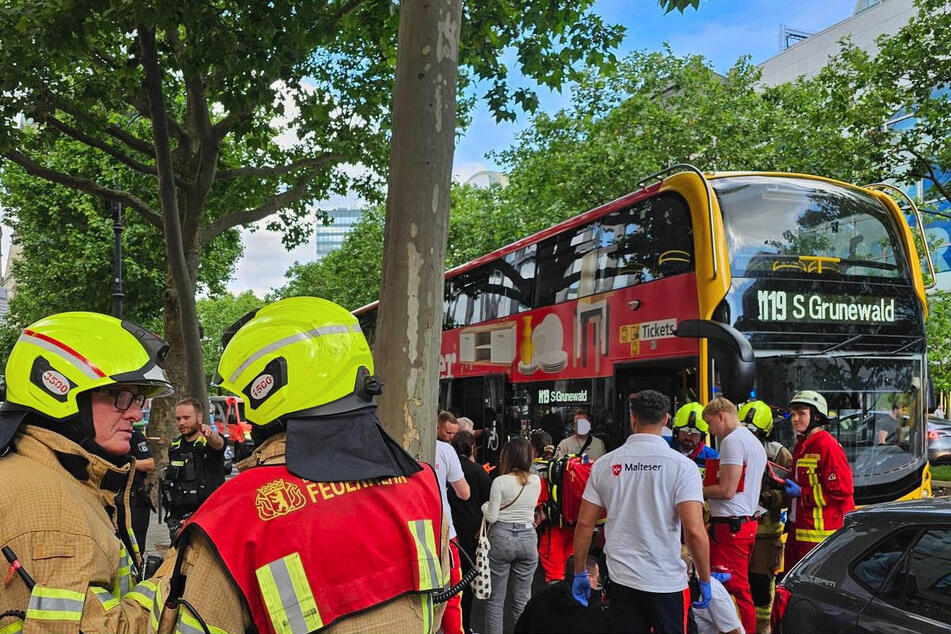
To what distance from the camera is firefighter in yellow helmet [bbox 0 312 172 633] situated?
6.19 ft

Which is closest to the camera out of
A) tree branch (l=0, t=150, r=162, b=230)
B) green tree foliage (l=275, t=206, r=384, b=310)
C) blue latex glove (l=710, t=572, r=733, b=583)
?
blue latex glove (l=710, t=572, r=733, b=583)

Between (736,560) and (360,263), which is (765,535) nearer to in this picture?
(736,560)

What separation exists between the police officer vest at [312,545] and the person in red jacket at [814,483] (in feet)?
16.6

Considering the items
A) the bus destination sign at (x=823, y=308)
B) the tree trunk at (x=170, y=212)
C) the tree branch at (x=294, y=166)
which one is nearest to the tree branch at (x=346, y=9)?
the tree trunk at (x=170, y=212)

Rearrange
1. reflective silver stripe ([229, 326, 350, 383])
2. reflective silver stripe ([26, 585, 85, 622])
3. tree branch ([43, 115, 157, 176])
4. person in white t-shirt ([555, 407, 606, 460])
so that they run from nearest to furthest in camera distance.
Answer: reflective silver stripe ([26, 585, 85, 622]) < reflective silver stripe ([229, 326, 350, 383]) < person in white t-shirt ([555, 407, 606, 460]) < tree branch ([43, 115, 157, 176])

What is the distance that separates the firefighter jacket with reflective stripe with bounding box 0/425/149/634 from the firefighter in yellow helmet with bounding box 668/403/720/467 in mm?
5428

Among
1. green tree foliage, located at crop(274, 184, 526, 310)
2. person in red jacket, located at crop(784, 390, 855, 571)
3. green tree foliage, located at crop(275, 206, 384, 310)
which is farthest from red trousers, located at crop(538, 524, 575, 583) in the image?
green tree foliage, located at crop(275, 206, 384, 310)

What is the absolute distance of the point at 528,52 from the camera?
334 inches

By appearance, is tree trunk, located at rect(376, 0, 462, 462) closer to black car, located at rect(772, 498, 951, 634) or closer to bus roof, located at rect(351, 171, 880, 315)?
black car, located at rect(772, 498, 951, 634)

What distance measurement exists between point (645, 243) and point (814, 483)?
10.9ft

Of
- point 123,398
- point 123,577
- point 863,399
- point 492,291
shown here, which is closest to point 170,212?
point 492,291

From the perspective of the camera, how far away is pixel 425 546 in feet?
6.41

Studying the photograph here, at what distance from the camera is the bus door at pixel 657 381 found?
25.6ft

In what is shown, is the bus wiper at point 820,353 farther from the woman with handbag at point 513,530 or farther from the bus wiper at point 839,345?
the woman with handbag at point 513,530
